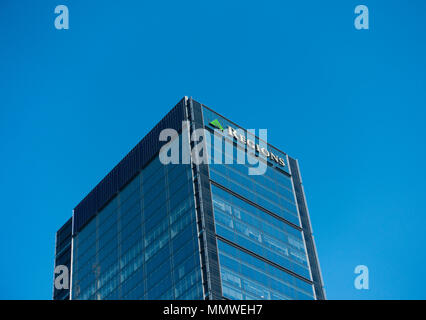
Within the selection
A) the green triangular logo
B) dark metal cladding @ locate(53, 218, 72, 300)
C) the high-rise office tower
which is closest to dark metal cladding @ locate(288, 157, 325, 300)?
the high-rise office tower

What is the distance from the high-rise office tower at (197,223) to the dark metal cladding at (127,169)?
24 centimetres

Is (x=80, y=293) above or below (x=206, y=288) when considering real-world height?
above

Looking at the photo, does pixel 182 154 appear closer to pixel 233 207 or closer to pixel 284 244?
pixel 233 207

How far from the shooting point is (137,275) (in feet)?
473

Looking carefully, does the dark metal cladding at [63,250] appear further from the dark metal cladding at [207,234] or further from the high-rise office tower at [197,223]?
the dark metal cladding at [207,234]

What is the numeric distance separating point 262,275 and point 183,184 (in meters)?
20.5

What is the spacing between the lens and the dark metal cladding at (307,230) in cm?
14825

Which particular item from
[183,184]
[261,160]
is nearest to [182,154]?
[183,184]

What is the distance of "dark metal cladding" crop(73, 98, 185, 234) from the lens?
504 ft

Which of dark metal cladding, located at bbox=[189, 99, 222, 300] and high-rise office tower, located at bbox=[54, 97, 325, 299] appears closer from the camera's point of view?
dark metal cladding, located at bbox=[189, 99, 222, 300]

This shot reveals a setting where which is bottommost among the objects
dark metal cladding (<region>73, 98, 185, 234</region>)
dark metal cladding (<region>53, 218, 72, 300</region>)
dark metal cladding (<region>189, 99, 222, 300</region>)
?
dark metal cladding (<region>189, 99, 222, 300</region>)

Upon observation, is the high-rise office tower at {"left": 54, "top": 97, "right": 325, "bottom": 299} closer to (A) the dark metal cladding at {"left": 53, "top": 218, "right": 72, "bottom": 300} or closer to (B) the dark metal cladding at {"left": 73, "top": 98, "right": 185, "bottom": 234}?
(B) the dark metal cladding at {"left": 73, "top": 98, "right": 185, "bottom": 234}

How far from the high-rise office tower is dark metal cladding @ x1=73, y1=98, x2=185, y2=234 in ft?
0.78
